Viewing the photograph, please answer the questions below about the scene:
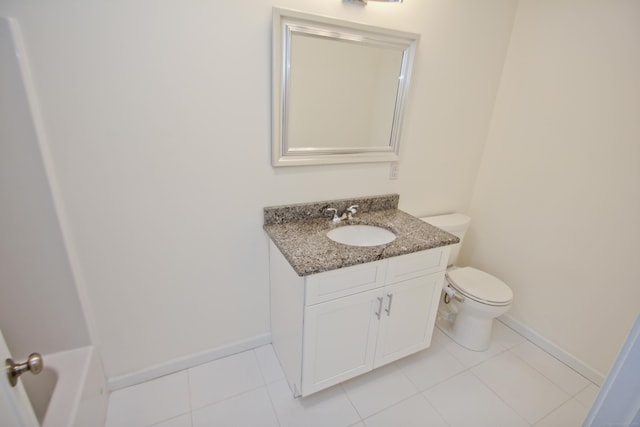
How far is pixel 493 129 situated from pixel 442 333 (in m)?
1.43

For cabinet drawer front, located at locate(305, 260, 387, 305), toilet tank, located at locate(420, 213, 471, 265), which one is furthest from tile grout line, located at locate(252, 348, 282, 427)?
toilet tank, located at locate(420, 213, 471, 265)

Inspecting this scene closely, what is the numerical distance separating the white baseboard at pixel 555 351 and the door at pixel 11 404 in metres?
2.45

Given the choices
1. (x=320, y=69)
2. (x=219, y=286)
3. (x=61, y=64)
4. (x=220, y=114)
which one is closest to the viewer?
(x=61, y=64)

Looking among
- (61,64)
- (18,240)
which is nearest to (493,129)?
(61,64)

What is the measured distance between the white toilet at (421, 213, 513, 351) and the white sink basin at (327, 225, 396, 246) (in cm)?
50

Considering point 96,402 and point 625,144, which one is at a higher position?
point 625,144

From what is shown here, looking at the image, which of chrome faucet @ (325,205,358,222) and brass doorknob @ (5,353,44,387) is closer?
brass doorknob @ (5,353,44,387)

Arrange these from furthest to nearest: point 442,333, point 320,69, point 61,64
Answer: point 442,333
point 320,69
point 61,64

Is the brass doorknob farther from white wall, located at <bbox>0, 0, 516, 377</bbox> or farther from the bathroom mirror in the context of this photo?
the bathroom mirror

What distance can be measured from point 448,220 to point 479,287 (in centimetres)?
46

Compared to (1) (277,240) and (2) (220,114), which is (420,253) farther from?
(2) (220,114)

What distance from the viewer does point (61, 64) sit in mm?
1011

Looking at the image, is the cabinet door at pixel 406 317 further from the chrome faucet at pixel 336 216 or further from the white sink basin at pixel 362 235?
the chrome faucet at pixel 336 216

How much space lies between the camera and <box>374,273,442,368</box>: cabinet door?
4.68 ft
